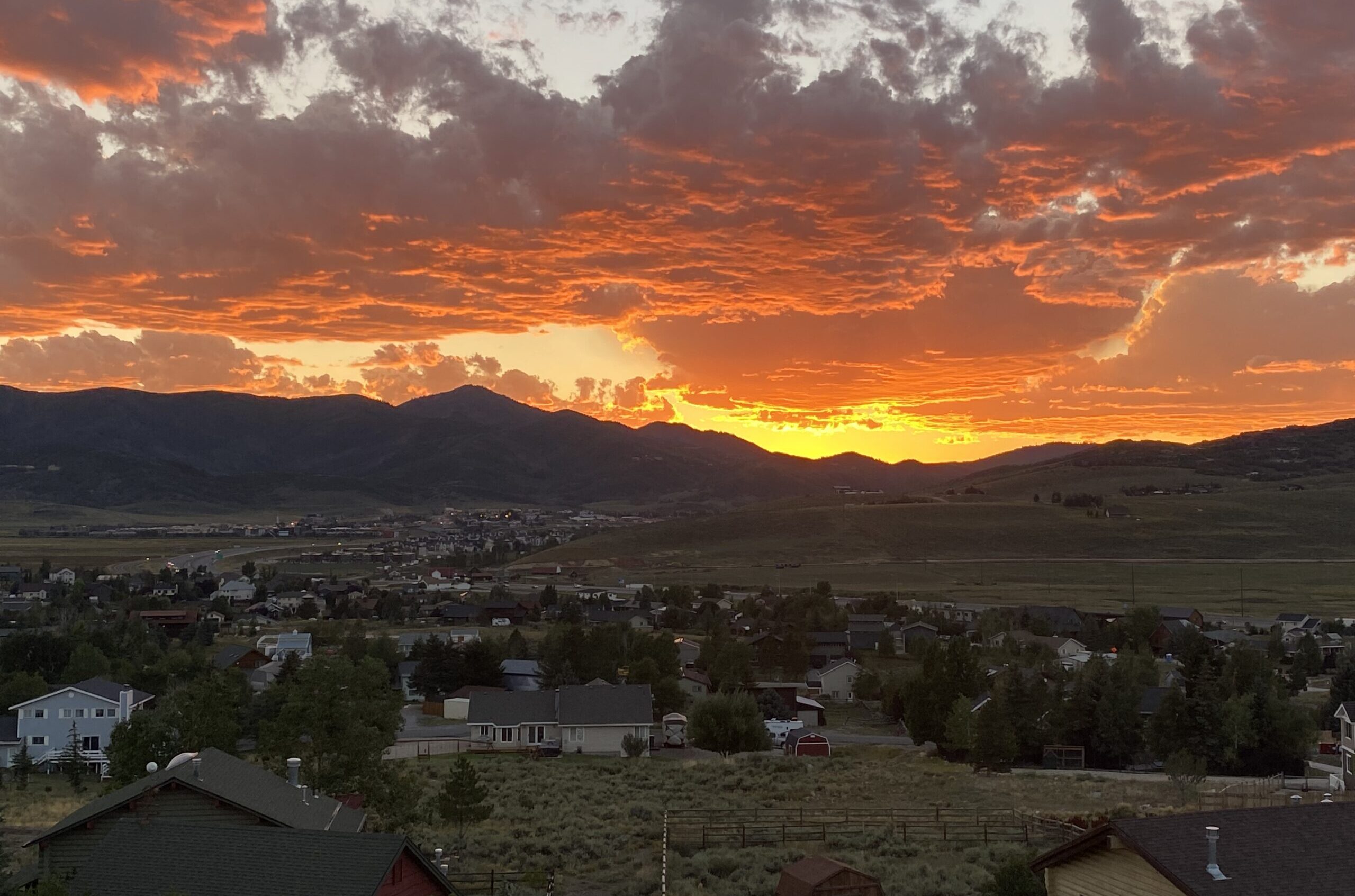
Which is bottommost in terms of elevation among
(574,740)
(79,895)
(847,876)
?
(574,740)

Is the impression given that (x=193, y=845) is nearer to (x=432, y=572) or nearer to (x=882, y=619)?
(x=882, y=619)

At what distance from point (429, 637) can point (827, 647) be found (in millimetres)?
34555

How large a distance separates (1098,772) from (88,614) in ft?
320

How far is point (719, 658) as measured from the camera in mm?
84438

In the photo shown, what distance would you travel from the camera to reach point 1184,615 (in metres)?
115

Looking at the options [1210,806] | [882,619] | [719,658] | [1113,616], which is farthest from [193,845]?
[1113,616]

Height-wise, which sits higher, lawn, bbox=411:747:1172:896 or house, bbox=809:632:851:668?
lawn, bbox=411:747:1172:896

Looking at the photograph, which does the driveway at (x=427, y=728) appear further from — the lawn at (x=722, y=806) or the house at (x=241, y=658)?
the house at (x=241, y=658)

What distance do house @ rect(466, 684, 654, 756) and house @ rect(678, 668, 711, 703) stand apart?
594 inches

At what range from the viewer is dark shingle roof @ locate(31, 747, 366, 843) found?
74.2ft

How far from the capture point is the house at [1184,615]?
362 feet

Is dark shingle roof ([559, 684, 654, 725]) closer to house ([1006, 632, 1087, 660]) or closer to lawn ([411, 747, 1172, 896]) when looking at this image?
lawn ([411, 747, 1172, 896])

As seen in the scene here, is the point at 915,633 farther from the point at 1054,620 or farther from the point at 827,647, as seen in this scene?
the point at 1054,620

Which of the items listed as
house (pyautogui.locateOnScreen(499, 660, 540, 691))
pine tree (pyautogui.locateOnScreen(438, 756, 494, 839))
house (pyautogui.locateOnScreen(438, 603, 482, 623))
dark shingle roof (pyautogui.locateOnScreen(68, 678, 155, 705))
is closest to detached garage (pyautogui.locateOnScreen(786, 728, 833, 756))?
pine tree (pyautogui.locateOnScreen(438, 756, 494, 839))
